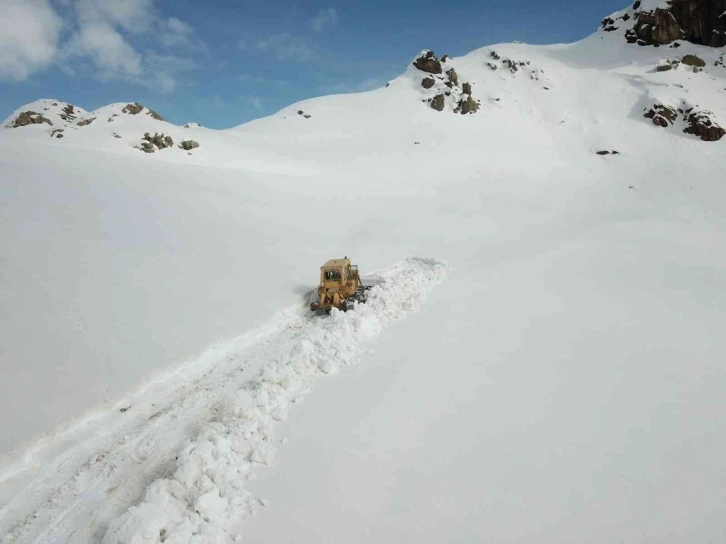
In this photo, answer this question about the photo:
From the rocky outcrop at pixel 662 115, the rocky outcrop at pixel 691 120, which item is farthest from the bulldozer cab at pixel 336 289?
the rocky outcrop at pixel 662 115

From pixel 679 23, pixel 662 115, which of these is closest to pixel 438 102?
pixel 662 115

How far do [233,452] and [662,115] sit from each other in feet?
182

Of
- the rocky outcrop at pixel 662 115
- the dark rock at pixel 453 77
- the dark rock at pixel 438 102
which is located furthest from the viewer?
the dark rock at pixel 453 77

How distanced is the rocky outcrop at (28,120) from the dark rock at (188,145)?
15.2 metres

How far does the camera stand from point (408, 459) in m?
5.80

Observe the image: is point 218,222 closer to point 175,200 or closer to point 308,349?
point 175,200

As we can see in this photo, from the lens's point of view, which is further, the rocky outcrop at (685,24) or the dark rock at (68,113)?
the rocky outcrop at (685,24)

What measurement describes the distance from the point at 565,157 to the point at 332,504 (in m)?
46.1

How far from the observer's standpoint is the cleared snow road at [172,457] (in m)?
4.74

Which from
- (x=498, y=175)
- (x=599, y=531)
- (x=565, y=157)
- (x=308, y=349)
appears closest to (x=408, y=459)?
(x=599, y=531)

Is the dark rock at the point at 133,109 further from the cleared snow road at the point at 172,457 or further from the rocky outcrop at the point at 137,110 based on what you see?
the cleared snow road at the point at 172,457

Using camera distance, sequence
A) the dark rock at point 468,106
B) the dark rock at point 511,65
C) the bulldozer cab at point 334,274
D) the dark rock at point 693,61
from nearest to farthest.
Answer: the bulldozer cab at point 334,274 < the dark rock at point 468,106 < the dark rock at point 693,61 < the dark rock at point 511,65

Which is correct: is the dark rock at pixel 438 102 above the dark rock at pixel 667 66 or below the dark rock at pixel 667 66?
below

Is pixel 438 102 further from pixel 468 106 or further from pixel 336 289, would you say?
pixel 336 289
